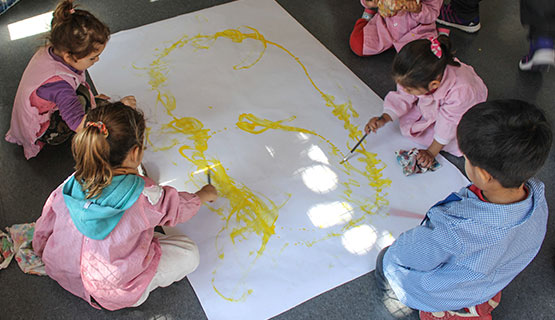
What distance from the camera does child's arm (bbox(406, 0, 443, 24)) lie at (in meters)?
1.83

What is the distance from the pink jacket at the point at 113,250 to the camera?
3.61ft

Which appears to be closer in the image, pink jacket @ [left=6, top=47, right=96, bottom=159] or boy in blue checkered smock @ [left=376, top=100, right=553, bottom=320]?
boy in blue checkered smock @ [left=376, top=100, right=553, bottom=320]

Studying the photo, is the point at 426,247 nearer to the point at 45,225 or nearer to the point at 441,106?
the point at 441,106

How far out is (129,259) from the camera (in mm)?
1127

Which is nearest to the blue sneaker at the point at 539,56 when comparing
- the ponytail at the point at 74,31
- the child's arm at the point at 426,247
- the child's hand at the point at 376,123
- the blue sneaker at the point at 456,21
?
the blue sneaker at the point at 456,21

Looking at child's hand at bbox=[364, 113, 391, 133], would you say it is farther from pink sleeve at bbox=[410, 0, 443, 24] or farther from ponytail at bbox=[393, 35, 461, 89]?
pink sleeve at bbox=[410, 0, 443, 24]

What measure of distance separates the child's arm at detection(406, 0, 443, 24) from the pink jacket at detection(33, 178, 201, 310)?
4.08 feet

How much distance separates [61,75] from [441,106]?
123 centimetres

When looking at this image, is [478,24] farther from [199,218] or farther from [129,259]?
[129,259]

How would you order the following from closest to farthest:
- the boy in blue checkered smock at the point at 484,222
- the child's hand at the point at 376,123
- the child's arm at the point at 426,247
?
the boy in blue checkered smock at the point at 484,222 < the child's arm at the point at 426,247 < the child's hand at the point at 376,123

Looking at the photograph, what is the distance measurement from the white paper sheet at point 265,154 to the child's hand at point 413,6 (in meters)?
0.34

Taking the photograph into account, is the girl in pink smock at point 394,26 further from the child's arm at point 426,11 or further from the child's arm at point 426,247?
the child's arm at point 426,247

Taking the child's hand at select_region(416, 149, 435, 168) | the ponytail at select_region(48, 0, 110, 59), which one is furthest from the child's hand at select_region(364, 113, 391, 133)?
the ponytail at select_region(48, 0, 110, 59)

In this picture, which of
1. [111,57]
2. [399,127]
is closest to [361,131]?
[399,127]
